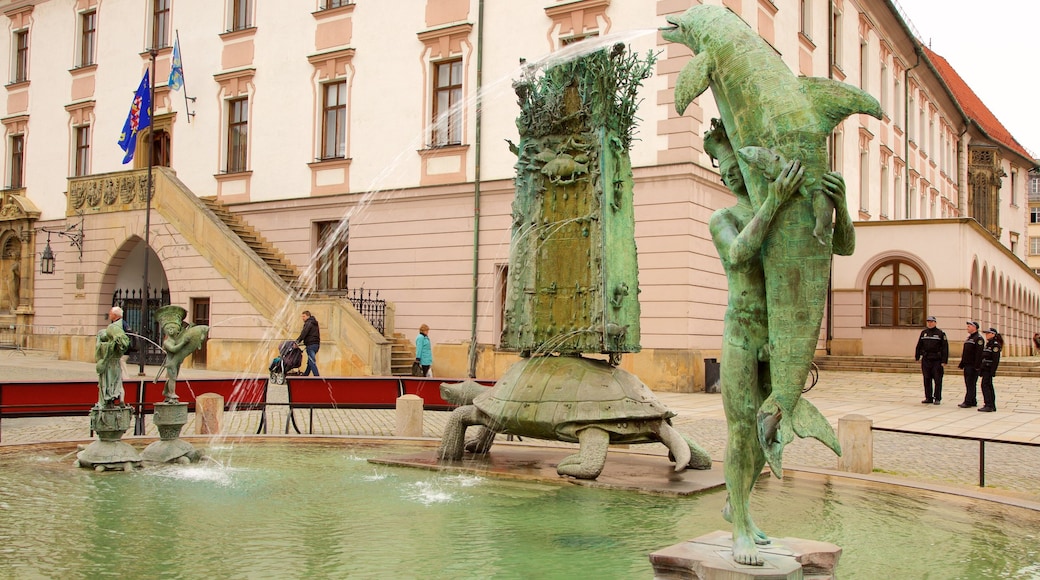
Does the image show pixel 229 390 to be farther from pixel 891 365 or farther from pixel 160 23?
pixel 160 23

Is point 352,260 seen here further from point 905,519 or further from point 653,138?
point 905,519

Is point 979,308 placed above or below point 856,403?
above

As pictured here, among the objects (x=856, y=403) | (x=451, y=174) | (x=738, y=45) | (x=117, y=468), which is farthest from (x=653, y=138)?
(x=738, y=45)

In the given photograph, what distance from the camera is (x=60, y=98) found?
32812mm

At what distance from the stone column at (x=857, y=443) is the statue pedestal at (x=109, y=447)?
245 inches

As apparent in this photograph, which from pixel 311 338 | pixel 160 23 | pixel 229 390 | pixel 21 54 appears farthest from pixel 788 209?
pixel 21 54

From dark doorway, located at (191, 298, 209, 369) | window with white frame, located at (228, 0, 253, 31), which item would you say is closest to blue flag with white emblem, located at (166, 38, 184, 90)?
window with white frame, located at (228, 0, 253, 31)

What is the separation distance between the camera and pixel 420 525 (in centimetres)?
588

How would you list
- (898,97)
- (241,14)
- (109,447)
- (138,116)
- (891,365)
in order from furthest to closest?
1. (898,97)
2. (241,14)
3. (138,116)
4. (891,365)
5. (109,447)

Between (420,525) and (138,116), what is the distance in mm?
24569

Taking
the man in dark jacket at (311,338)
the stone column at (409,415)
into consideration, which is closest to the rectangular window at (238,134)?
the man in dark jacket at (311,338)

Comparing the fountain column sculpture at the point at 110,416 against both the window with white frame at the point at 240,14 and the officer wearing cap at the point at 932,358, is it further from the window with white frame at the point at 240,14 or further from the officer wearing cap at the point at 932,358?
the window with white frame at the point at 240,14

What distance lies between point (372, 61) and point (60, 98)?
14164 millimetres

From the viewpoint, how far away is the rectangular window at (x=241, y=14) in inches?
1102
